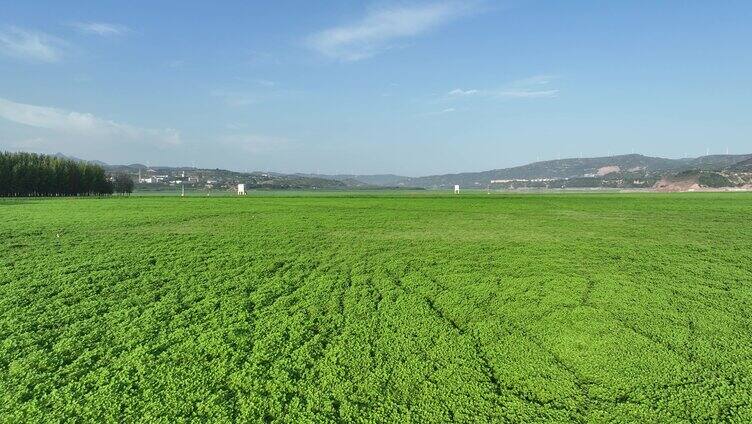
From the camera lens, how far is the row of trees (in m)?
63.0

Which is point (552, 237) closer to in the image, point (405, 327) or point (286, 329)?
point (405, 327)

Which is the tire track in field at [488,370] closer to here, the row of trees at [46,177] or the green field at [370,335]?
the green field at [370,335]

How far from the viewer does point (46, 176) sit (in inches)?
2603

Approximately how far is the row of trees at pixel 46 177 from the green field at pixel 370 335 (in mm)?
69743

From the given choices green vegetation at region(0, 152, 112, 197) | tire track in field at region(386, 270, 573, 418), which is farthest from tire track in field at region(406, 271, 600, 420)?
green vegetation at region(0, 152, 112, 197)

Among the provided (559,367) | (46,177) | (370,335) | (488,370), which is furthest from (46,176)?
(559,367)

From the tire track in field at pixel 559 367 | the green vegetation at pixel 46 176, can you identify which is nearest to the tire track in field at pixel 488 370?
the tire track in field at pixel 559 367

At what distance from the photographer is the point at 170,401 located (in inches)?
152

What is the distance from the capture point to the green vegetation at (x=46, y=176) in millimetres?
62906

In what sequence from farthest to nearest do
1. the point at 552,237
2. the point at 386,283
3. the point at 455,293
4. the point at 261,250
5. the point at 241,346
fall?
the point at 552,237
the point at 261,250
the point at 386,283
the point at 455,293
the point at 241,346

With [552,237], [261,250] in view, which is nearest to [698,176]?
[552,237]

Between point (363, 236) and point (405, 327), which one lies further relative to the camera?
point (363, 236)

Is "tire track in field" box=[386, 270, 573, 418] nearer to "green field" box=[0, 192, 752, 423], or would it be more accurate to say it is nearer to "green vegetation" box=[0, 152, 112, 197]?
"green field" box=[0, 192, 752, 423]

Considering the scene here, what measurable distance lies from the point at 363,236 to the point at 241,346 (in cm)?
884
